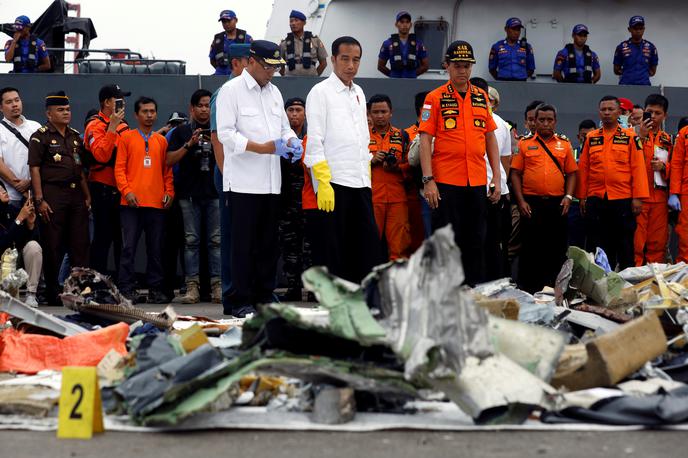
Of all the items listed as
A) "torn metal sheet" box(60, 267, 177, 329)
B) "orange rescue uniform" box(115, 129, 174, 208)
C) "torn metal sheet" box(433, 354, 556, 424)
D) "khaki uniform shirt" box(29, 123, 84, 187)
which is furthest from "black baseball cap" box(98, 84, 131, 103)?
"torn metal sheet" box(433, 354, 556, 424)

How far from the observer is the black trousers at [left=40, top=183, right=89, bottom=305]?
30.9ft

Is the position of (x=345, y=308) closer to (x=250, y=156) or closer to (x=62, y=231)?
(x=250, y=156)

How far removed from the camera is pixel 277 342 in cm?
405

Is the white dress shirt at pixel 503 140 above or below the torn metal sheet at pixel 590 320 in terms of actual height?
above

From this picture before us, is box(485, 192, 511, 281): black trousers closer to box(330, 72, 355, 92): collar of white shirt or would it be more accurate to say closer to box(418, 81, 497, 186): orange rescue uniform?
box(418, 81, 497, 186): orange rescue uniform

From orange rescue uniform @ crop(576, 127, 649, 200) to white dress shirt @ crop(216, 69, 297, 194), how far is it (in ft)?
12.5

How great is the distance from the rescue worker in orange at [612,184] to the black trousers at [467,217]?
2614mm

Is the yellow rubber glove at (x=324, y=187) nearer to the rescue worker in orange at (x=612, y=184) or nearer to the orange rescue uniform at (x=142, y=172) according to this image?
the orange rescue uniform at (x=142, y=172)

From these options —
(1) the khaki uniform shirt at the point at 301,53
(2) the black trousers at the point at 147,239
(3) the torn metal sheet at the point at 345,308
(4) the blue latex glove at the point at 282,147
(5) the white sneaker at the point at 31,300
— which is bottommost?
(5) the white sneaker at the point at 31,300

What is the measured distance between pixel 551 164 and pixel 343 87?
3.00 meters

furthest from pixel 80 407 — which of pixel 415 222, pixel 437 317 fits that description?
pixel 415 222

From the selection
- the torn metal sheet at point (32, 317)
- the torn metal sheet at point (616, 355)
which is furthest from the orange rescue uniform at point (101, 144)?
the torn metal sheet at point (616, 355)

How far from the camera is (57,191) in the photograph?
947 cm

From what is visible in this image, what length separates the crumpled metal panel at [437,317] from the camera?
3.72 m
